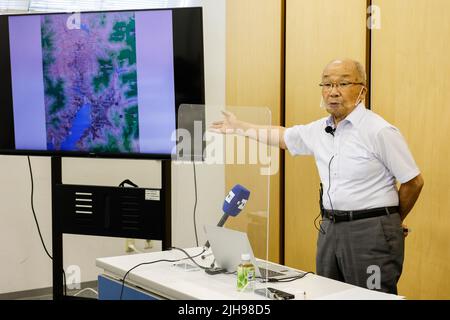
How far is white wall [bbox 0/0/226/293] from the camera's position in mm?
4055

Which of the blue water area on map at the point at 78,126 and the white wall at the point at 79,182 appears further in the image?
the white wall at the point at 79,182

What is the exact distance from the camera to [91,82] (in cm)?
323

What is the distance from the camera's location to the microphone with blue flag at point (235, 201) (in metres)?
2.03

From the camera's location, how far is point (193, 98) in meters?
3.13

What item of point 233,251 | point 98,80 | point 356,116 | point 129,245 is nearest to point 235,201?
point 233,251

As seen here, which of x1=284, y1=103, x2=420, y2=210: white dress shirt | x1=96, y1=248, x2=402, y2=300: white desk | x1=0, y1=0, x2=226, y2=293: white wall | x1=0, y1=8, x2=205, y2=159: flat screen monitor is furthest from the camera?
x1=0, y1=0, x2=226, y2=293: white wall

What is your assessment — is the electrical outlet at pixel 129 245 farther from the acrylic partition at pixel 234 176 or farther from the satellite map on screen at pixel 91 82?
the acrylic partition at pixel 234 176

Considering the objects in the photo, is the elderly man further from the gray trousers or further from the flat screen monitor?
the flat screen monitor

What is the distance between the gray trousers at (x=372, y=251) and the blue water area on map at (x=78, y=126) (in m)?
1.51

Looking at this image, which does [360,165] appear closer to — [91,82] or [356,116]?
[356,116]

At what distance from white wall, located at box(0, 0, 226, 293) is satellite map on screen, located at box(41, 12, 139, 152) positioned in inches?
34.8

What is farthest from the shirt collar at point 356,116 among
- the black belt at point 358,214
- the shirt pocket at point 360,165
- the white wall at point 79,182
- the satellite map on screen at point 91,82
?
the white wall at point 79,182

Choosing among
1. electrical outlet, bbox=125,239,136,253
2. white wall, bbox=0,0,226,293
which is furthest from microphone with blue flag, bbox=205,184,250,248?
electrical outlet, bbox=125,239,136,253
